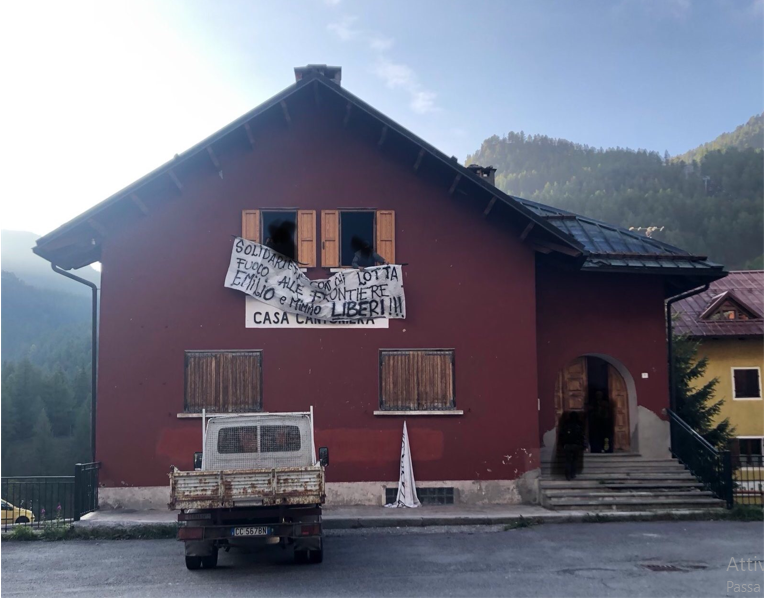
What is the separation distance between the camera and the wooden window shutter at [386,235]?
15.3 m

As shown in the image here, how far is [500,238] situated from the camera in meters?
15.5

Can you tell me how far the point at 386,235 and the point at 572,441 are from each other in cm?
590

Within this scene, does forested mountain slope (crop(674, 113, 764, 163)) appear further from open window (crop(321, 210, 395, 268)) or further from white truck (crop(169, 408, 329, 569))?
white truck (crop(169, 408, 329, 569))

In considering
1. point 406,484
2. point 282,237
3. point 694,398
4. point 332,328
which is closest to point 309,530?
point 406,484

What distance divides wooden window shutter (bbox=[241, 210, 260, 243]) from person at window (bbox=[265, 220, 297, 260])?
261 millimetres

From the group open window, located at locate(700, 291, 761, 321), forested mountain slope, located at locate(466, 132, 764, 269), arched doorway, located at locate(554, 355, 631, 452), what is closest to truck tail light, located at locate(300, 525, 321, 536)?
arched doorway, located at locate(554, 355, 631, 452)

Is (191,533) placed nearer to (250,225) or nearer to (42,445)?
(250,225)

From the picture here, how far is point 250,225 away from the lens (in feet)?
49.9

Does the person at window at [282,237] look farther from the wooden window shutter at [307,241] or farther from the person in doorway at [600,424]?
the person in doorway at [600,424]

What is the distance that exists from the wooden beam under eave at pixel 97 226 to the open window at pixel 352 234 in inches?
171

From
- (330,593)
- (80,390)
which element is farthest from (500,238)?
(80,390)

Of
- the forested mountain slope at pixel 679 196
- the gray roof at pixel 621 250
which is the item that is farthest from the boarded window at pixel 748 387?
the forested mountain slope at pixel 679 196

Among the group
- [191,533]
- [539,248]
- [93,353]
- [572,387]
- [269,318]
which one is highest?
[539,248]

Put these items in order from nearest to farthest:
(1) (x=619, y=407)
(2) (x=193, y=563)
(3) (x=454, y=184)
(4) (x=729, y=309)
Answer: (2) (x=193, y=563) < (3) (x=454, y=184) < (1) (x=619, y=407) < (4) (x=729, y=309)
